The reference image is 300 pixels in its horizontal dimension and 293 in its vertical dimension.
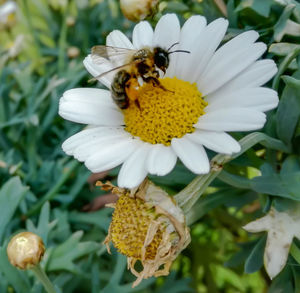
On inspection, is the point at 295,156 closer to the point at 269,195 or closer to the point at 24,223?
the point at 269,195

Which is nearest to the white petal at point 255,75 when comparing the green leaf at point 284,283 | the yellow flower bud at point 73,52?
the green leaf at point 284,283

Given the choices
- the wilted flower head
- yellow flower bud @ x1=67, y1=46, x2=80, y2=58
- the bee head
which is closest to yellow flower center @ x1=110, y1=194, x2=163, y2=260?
the wilted flower head

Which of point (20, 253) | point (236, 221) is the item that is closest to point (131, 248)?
point (20, 253)

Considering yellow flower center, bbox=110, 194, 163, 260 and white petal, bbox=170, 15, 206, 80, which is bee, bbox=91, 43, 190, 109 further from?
yellow flower center, bbox=110, 194, 163, 260

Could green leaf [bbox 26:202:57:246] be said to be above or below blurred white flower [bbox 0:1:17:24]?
below

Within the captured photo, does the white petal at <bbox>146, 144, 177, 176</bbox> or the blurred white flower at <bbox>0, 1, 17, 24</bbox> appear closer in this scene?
the white petal at <bbox>146, 144, 177, 176</bbox>

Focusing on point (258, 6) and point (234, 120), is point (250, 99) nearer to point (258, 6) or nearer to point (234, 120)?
point (234, 120)

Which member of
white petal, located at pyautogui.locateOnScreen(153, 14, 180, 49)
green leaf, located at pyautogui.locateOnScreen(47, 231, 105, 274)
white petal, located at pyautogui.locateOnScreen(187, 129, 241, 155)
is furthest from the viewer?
green leaf, located at pyautogui.locateOnScreen(47, 231, 105, 274)
